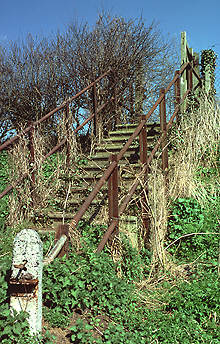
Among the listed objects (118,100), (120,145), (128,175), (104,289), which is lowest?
(104,289)

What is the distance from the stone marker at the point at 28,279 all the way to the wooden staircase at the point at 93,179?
7.78ft

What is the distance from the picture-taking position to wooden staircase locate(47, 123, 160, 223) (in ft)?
19.6

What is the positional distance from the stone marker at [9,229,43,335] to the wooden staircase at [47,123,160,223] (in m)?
2.37

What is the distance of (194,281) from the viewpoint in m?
4.60

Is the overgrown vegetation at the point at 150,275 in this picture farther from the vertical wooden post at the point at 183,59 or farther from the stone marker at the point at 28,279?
the vertical wooden post at the point at 183,59

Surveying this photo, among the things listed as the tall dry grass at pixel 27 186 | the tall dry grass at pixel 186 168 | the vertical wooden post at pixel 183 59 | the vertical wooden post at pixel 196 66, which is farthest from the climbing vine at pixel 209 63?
the tall dry grass at pixel 27 186

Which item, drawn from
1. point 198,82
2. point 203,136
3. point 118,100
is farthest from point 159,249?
point 198,82

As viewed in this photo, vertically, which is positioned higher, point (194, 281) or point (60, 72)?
point (60, 72)

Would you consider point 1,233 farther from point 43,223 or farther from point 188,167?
point 188,167

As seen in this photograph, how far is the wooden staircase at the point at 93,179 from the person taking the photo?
5980mm

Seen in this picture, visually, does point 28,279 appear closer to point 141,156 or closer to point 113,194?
point 113,194

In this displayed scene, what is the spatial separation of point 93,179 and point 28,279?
3.78 m

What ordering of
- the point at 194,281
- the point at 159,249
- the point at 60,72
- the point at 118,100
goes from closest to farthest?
the point at 194,281
the point at 159,249
the point at 118,100
the point at 60,72

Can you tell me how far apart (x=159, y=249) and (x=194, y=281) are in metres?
0.64
